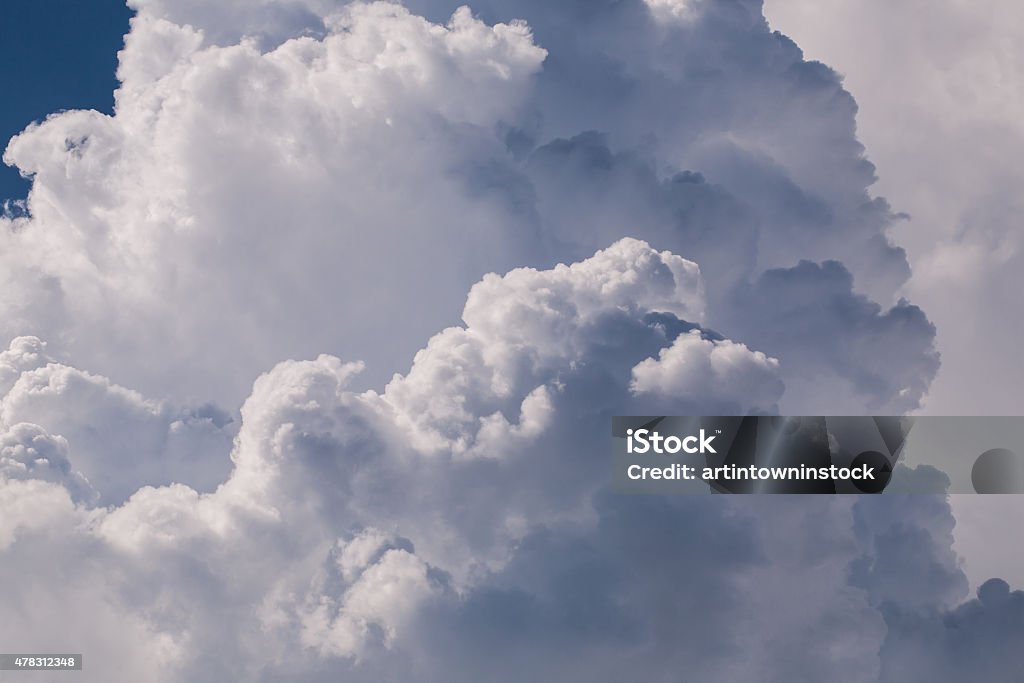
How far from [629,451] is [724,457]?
8416 millimetres

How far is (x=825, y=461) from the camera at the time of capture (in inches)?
3492

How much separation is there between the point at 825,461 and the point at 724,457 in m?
8.63

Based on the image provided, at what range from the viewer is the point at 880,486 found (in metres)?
91.8

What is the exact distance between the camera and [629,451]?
9044 cm

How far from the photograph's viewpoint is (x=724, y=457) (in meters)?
90.2

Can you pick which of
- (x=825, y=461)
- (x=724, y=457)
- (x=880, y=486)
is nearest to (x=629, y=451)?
(x=724, y=457)

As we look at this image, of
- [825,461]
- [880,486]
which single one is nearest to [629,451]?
[825,461]

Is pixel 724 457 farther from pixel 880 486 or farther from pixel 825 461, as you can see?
pixel 880 486

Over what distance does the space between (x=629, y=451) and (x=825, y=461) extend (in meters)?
17.0

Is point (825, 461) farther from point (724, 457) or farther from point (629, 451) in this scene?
point (629, 451)

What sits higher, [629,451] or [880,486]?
[629,451]

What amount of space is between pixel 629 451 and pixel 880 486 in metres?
23.1

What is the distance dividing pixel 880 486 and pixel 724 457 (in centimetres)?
1479

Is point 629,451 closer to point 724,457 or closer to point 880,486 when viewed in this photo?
point 724,457
